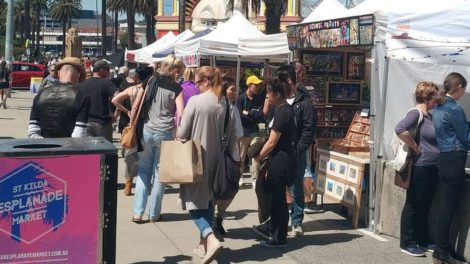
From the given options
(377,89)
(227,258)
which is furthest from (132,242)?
(377,89)

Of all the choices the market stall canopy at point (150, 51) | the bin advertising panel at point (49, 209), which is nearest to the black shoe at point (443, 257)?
the bin advertising panel at point (49, 209)

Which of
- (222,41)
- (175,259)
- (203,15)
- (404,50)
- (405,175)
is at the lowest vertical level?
(175,259)

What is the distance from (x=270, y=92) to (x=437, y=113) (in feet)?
5.00

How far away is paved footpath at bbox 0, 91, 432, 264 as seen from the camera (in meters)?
6.54

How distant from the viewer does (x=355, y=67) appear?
961 cm

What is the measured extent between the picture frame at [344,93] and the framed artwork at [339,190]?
1679 mm

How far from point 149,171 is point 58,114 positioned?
70.3 inches

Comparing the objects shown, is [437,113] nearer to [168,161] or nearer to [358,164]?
[358,164]

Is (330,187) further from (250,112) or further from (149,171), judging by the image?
(250,112)

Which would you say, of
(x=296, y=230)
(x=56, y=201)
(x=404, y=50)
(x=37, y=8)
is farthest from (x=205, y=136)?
(x=37, y=8)

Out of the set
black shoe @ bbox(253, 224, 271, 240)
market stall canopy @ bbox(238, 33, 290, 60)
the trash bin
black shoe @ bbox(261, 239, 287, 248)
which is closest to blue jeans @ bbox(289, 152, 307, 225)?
black shoe @ bbox(253, 224, 271, 240)

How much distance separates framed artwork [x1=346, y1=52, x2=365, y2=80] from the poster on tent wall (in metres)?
0.81

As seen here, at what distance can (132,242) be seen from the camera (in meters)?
6.98

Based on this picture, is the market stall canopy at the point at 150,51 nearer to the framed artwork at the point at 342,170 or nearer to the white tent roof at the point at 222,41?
the white tent roof at the point at 222,41
